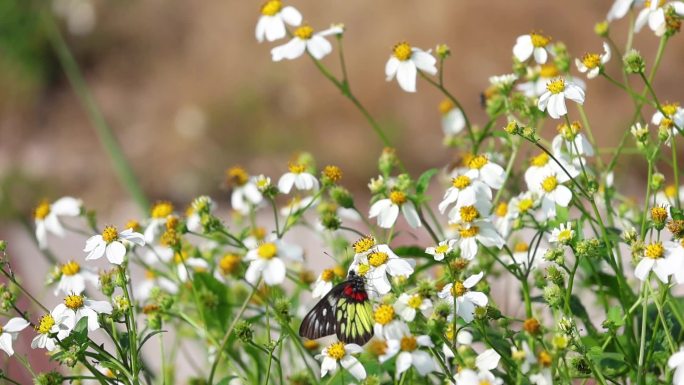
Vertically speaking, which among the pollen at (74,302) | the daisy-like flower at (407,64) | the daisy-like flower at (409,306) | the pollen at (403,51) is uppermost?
the pollen at (403,51)

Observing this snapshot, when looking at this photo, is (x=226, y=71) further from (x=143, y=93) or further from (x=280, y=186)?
(x=280, y=186)

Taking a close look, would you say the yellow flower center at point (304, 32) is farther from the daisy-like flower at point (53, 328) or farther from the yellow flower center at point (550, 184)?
the daisy-like flower at point (53, 328)

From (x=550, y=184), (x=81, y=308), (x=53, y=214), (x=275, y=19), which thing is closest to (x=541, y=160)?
(x=550, y=184)

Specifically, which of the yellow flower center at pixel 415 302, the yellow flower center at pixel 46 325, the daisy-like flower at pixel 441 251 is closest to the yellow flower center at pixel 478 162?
the daisy-like flower at pixel 441 251

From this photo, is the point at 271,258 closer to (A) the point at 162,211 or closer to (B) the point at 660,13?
(A) the point at 162,211

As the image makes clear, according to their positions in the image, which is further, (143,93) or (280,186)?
(143,93)

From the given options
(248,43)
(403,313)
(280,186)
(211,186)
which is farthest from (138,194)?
(248,43)

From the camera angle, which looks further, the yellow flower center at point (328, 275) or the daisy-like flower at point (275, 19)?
the daisy-like flower at point (275, 19)
